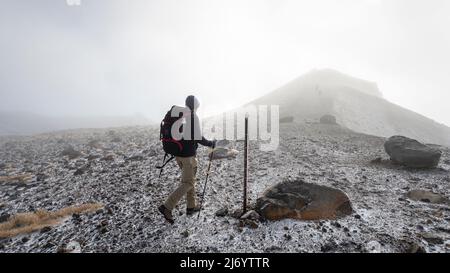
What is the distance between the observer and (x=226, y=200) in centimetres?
1080

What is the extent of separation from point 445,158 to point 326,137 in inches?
370

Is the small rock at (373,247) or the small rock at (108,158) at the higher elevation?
the small rock at (108,158)

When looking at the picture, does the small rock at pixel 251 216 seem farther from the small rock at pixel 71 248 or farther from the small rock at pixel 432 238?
the small rock at pixel 71 248

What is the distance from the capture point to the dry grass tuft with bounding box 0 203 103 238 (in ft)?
31.6

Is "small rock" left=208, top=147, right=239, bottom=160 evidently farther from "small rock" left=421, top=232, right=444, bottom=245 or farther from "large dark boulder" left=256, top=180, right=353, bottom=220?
"small rock" left=421, top=232, right=444, bottom=245

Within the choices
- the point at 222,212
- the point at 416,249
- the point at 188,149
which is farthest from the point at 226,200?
the point at 416,249

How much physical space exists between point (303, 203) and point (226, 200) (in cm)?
309

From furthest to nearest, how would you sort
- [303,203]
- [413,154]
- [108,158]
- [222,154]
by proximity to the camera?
[108,158], [222,154], [413,154], [303,203]

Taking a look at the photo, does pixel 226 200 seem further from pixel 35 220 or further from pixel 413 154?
pixel 413 154

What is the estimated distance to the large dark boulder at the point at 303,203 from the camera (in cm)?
880

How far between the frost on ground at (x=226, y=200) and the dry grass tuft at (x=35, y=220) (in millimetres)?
383

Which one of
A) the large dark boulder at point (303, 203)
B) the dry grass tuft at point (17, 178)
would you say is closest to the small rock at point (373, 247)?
the large dark boulder at point (303, 203)

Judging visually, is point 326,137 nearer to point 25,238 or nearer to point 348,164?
point 348,164
